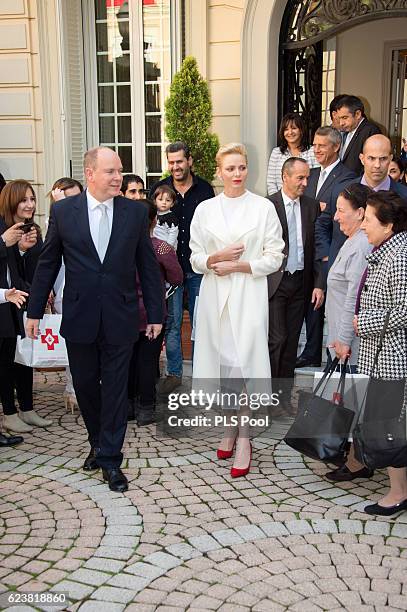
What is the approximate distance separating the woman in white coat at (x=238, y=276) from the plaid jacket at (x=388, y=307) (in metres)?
0.73

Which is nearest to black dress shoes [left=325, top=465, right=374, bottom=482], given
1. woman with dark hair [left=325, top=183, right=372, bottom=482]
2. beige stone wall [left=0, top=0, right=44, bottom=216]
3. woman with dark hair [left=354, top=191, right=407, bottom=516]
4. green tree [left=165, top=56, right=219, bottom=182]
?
woman with dark hair [left=325, top=183, right=372, bottom=482]

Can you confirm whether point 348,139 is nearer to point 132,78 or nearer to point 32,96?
point 132,78

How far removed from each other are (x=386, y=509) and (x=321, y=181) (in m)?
3.03

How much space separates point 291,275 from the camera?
5352 mm

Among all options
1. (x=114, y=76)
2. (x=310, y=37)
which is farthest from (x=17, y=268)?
(x=114, y=76)

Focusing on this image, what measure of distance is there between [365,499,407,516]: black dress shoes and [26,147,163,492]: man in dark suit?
1.47m

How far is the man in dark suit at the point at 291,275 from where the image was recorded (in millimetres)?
5297

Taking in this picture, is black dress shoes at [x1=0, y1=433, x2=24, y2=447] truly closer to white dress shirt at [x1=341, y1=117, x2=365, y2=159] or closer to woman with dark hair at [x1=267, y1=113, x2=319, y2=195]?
woman with dark hair at [x1=267, y1=113, x2=319, y2=195]

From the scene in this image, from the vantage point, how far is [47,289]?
438cm

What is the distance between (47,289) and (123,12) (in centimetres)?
600

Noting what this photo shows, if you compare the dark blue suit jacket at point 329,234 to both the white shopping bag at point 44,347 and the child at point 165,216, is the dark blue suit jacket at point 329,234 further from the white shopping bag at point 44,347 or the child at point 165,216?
the white shopping bag at point 44,347

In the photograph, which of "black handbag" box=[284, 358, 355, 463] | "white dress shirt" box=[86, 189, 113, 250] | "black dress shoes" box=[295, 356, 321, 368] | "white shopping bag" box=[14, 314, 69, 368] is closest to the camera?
"black handbag" box=[284, 358, 355, 463]

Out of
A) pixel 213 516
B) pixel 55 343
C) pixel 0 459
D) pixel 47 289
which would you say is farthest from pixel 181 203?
pixel 213 516

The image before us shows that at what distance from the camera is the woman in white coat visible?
4504 millimetres
